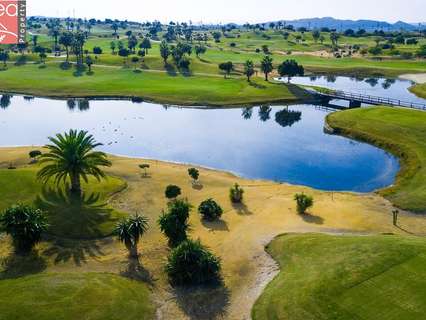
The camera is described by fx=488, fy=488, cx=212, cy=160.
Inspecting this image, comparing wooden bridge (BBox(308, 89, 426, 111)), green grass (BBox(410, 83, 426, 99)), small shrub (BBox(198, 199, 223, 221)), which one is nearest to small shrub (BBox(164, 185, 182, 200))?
small shrub (BBox(198, 199, 223, 221))

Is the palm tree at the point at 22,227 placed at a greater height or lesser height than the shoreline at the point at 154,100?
lesser

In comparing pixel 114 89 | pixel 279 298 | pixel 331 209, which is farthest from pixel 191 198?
pixel 114 89

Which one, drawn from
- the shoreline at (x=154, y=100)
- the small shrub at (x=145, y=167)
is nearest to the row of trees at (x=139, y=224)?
the small shrub at (x=145, y=167)

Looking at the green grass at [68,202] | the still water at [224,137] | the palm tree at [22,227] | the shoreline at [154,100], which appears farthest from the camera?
the shoreline at [154,100]

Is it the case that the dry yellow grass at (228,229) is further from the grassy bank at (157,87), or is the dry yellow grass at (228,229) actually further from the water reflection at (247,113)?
the grassy bank at (157,87)

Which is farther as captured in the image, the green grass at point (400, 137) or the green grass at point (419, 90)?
the green grass at point (419, 90)

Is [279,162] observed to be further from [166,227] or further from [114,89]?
[114,89]
